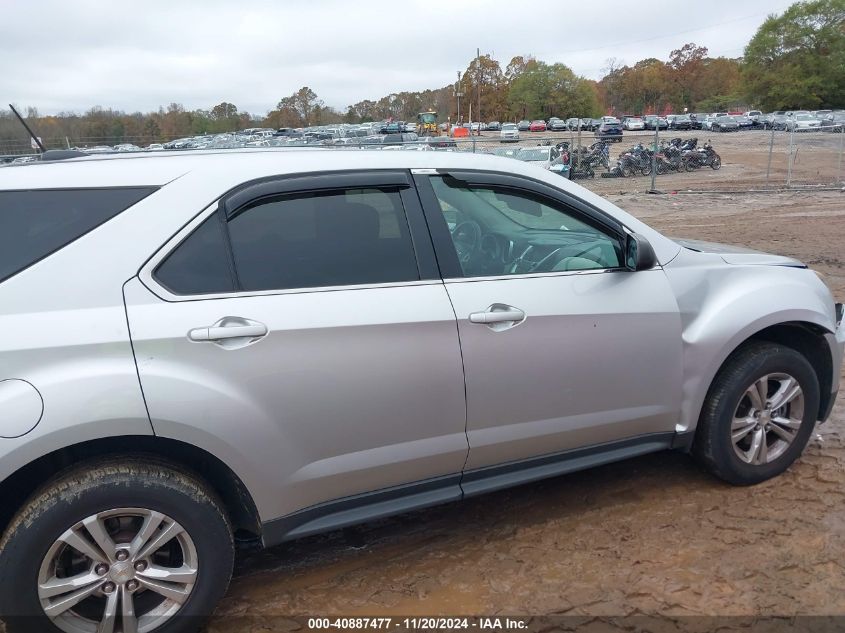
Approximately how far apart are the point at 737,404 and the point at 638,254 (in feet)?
3.22

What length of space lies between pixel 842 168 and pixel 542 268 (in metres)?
27.2

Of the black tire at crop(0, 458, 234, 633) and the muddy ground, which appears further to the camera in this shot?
the muddy ground

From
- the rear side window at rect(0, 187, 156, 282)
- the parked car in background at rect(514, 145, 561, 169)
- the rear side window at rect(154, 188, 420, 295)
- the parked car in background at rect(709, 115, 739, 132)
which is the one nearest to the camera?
the rear side window at rect(0, 187, 156, 282)

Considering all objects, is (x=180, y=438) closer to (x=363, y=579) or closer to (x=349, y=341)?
(x=349, y=341)

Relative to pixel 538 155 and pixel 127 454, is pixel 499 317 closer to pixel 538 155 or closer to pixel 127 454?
pixel 127 454

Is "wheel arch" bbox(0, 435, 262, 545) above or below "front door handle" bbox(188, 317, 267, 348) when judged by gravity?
below

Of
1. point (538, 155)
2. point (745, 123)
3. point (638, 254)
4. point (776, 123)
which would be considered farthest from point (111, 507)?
point (745, 123)

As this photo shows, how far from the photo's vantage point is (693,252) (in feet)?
11.3

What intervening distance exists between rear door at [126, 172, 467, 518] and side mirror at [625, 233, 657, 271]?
95cm

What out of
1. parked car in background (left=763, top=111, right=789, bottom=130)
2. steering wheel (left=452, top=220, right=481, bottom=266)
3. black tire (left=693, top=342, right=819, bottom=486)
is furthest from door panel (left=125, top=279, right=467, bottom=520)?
parked car in background (left=763, top=111, right=789, bottom=130)

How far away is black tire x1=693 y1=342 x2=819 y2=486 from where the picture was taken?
333 cm

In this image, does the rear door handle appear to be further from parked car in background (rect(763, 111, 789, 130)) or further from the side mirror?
parked car in background (rect(763, 111, 789, 130))

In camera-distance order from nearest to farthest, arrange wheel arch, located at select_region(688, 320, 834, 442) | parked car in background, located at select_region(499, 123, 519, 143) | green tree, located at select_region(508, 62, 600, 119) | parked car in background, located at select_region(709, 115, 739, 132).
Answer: wheel arch, located at select_region(688, 320, 834, 442), parked car in background, located at select_region(499, 123, 519, 143), parked car in background, located at select_region(709, 115, 739, 132), green tree, located at select_region(508, 62, 600, 119)

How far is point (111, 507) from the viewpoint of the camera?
2.28 meters
